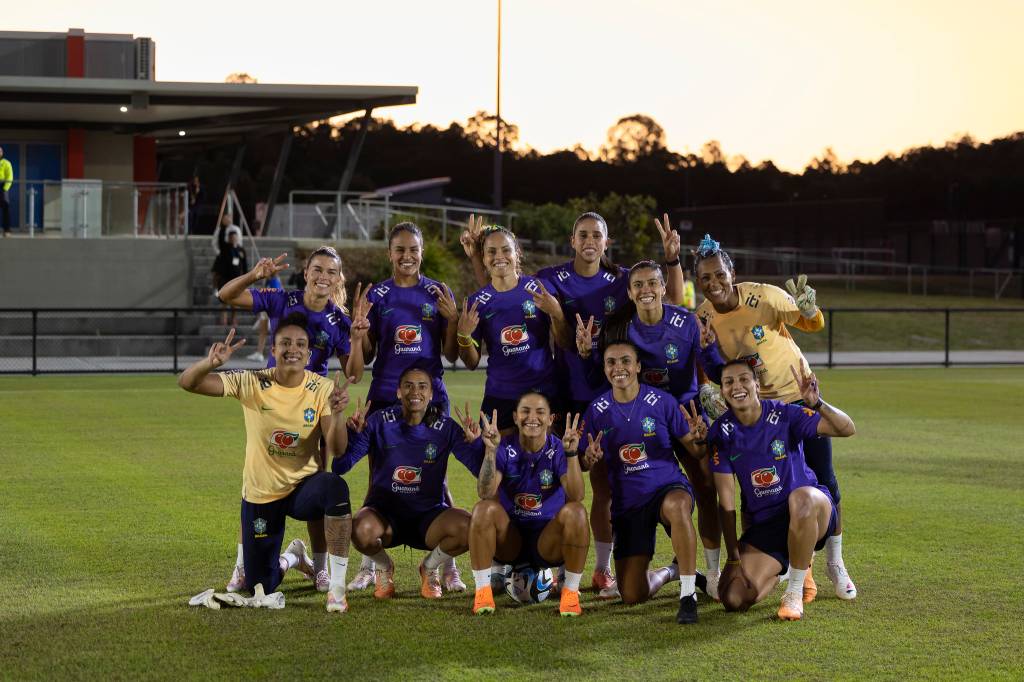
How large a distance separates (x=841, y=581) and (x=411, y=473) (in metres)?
2.36

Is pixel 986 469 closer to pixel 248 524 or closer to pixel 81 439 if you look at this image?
pixel 248 524

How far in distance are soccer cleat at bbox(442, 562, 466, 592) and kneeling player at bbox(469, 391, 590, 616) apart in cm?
36

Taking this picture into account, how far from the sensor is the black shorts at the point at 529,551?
7145 mm

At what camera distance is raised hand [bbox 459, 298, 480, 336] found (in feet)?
24.9

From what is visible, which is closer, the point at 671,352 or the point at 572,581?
the point at 572,581

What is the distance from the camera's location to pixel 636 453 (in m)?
7.25

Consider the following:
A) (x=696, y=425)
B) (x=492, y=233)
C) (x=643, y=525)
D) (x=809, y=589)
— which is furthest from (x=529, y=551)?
(x=492, y=233)

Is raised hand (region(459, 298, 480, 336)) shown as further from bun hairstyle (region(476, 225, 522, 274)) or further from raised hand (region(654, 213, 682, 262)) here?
raised hand (region(654, 213, 682, 262))

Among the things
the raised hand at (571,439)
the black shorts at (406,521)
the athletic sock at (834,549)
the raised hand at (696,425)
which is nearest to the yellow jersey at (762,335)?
the raised hand at (696,425)

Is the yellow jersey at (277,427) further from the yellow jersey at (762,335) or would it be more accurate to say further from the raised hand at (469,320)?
the yellow jersey at (762,335)

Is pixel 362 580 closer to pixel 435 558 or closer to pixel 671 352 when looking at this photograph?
pixel 435 558

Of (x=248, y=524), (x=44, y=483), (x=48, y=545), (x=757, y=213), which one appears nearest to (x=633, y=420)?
(x=248, y=524)

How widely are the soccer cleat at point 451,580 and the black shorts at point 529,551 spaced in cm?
37

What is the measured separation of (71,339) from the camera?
87.4ft
